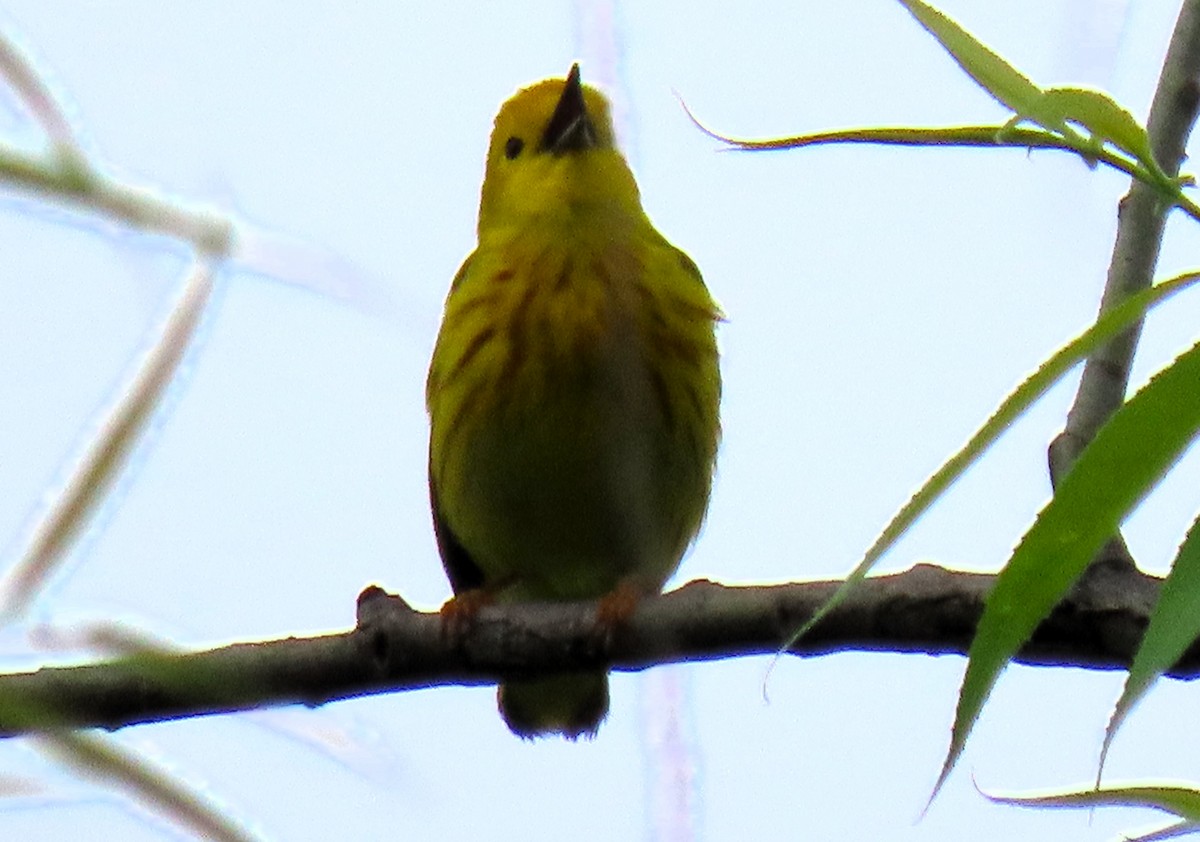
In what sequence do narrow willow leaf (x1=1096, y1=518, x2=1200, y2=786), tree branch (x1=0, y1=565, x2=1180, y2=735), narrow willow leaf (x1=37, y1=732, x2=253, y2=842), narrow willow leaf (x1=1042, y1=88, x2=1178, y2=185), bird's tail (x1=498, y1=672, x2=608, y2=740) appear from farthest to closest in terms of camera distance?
bird's tail (x1=498, y1=672, x2=608, y2=740) < tree branch (x1=0, y1=565, x2=1180, y2=735) < narrow willow leaf (x1=1042, y1=88, x2=1178, y2=185) < narrow willow leaf (x1=1096, y1=518, x2=1200, y2=786) < narrow willow leaf (x1=37, y1=732, x2=253, y2=842)

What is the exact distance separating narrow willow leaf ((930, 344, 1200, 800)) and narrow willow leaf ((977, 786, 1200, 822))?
0.12m

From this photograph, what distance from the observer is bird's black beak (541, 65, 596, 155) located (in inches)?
177

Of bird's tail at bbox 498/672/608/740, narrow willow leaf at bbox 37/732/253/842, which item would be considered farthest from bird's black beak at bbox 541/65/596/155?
narrow willow leaf at bbox 37/732/253/842

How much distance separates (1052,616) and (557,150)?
Answer: 292 centimetres

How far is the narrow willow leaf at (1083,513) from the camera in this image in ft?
3.55

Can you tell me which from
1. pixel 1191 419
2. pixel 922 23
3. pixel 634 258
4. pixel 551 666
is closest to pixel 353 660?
pixel 551 666

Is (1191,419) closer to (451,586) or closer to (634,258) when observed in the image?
(634,258)

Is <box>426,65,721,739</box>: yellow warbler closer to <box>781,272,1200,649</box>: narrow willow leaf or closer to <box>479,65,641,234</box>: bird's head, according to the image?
<box>479,65,641,234</box>: bird's head

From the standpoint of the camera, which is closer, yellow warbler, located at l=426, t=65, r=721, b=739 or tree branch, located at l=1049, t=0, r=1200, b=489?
tree branch, located at l=1049, t=0, r=1200, b=489

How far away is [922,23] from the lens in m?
1.45

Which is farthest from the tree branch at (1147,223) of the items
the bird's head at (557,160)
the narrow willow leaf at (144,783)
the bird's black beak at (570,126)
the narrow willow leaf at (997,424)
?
the bird's black beak at (570,126)

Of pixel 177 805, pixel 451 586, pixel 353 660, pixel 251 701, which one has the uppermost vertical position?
pixel 451 586

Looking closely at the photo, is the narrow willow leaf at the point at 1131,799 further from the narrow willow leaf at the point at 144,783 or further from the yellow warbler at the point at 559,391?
the yellow warbler at the point at 559,391

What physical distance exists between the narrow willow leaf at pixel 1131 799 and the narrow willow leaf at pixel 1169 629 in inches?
5.4
